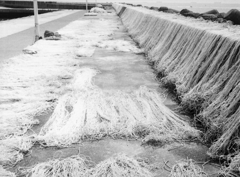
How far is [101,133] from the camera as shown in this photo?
3.04 metres

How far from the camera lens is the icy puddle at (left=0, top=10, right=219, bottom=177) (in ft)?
7.93

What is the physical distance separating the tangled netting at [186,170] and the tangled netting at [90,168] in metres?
0.23

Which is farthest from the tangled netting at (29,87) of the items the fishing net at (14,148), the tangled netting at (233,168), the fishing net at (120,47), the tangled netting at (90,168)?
the tangled netting at (233,168)

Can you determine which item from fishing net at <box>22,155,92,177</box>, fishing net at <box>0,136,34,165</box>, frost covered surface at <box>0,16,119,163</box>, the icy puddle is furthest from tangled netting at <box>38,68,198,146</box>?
fishing net at <box>22,155,92,177</box>

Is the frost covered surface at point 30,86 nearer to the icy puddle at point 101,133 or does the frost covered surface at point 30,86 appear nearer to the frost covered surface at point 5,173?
the icy puddle at point 101,133

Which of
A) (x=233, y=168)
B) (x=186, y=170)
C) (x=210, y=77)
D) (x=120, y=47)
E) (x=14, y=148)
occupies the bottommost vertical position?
(x=120, y=47)

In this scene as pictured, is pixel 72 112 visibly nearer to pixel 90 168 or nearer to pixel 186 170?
pixel 90 168

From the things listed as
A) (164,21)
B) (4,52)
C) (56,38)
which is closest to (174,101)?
(164,21)

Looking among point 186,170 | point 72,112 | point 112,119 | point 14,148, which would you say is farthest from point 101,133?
point 186,170

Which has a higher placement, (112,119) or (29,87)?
(112,119)

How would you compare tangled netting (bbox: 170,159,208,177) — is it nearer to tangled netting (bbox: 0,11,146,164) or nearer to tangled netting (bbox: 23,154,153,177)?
tangled netting (bbox: 23,154,153,177)

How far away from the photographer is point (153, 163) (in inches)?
98.9

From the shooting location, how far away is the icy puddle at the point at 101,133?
95.2 inches

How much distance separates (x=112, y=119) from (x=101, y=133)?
328mm
